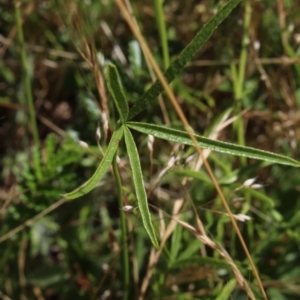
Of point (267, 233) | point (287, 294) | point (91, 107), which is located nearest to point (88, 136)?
point (91, 107)

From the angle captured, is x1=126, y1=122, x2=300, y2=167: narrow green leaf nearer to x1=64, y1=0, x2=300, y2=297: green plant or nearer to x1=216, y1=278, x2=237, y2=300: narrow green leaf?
x1=64, y1=0, x2=300, y2=297: green plant

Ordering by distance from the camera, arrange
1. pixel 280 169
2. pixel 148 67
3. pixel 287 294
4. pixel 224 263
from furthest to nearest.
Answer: pixel 280 169 → pixel 148 67 → pixel 287 294 → pixel 224 263

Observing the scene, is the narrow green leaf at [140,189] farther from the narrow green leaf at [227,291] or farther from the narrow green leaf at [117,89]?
the narrow green leaf at [227,291]

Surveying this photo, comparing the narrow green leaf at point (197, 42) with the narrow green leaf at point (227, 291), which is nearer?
the narrow green leaf at point (197, 42)

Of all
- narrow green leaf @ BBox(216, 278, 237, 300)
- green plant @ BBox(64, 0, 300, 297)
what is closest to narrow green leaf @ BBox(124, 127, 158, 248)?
green plant @ BBox(64, 0, 300, 297)

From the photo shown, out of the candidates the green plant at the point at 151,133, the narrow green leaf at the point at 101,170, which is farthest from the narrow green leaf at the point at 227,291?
the narrow green leaf at the point at 101,170

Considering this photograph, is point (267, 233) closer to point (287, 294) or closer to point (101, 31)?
point (287, 294)
